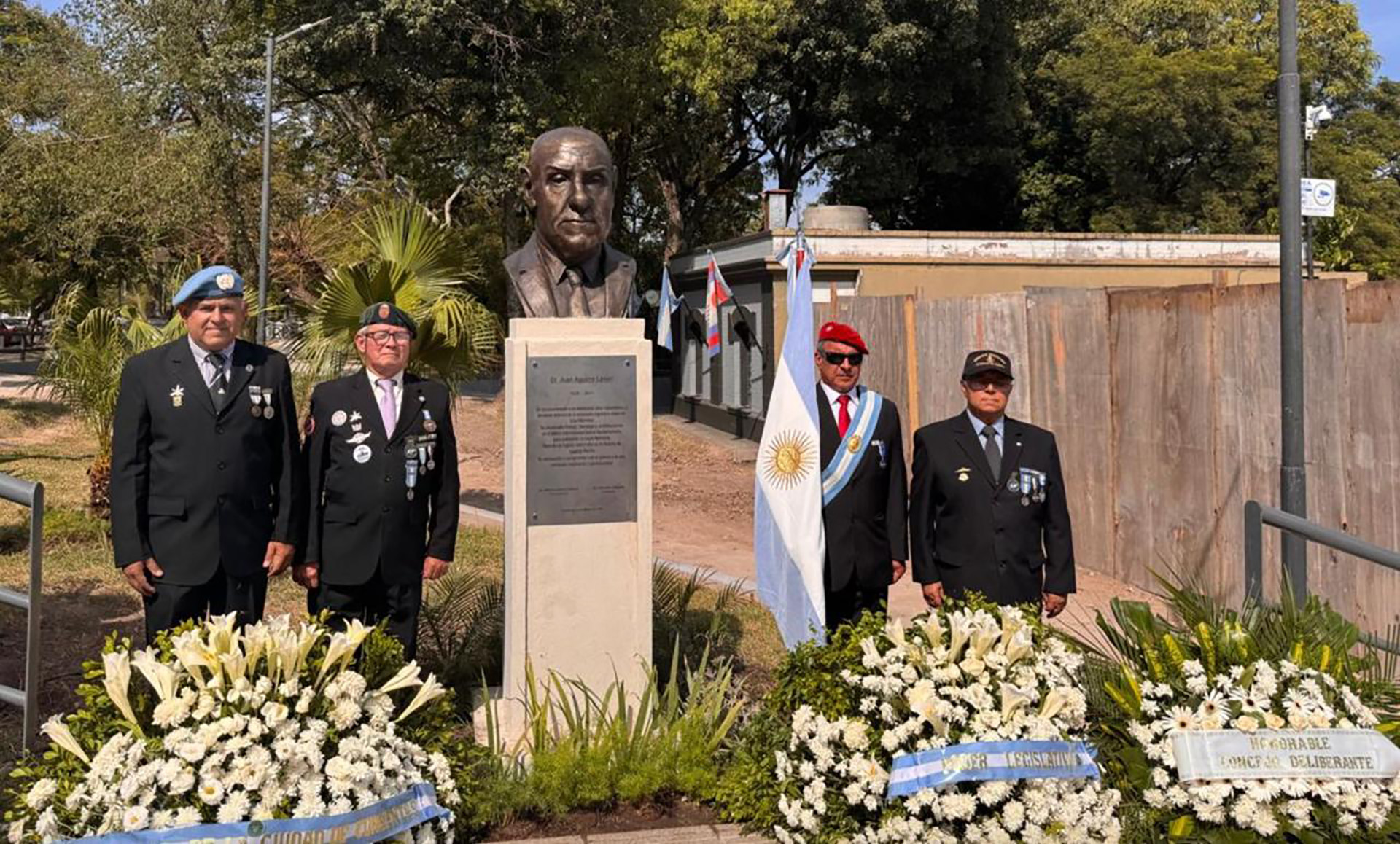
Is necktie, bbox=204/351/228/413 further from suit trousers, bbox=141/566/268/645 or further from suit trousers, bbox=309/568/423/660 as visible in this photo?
suit trousers, bbox=309/568/423/660

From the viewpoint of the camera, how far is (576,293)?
16.1 ft

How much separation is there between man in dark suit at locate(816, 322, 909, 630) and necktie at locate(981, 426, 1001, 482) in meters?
0.40

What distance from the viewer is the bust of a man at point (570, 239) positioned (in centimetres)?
480

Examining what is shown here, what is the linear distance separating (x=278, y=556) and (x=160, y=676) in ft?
3.94

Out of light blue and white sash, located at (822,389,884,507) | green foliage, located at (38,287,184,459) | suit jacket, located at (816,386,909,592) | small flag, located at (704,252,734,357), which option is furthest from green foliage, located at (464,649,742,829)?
small flag, located at (704,252,734,357)

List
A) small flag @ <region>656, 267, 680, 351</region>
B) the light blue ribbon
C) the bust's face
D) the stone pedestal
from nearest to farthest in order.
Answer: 1. the light blue ribbon
2. the stone pedestal
3. the bust's face
4. small flag @ <region>656, 267, 680, 351</region>

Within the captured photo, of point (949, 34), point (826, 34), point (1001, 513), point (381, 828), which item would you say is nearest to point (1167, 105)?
point (949, 34)

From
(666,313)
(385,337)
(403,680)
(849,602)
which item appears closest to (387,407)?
(385,337)

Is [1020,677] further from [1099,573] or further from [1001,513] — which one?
[1099,573]

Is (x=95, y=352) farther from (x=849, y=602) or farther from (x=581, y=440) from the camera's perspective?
(x=849, y=602)

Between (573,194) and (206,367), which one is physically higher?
(573,194)

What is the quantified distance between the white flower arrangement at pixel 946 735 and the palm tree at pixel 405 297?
241 inches

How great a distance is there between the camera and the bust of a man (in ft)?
15.8

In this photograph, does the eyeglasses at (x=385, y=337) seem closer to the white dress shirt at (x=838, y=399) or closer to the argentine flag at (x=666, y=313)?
the white dress shirt at (x=838, y=399)
